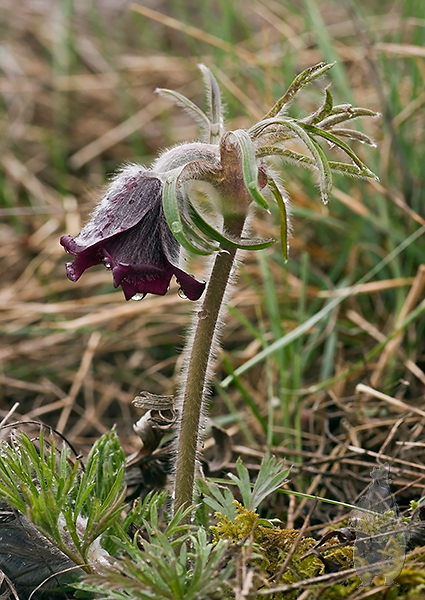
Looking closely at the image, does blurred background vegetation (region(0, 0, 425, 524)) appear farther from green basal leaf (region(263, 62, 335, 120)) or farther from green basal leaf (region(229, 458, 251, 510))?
green basal leaf (region(263, 62, 335, 120))

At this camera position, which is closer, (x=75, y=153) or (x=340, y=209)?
(x=340, y=209)

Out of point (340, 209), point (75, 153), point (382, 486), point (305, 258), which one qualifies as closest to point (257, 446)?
point (382, 486)

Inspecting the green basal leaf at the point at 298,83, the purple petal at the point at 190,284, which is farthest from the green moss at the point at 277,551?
the green basal leaf at the point at 298,83

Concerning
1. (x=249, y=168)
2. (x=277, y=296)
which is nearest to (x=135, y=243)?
(x=249, y=168)

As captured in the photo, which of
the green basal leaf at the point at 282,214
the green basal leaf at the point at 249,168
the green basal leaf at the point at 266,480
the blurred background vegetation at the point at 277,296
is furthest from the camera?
the blurred background vegetation at the point at 277,296

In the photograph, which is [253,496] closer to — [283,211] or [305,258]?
[283,211]

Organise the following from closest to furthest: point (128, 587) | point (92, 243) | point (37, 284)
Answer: point (128, 587)
point (92, 243)
point (37, 284)

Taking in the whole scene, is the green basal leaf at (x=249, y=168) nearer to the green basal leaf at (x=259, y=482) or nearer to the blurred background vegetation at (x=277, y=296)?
the green basal leaf at (x=259, y=482)
